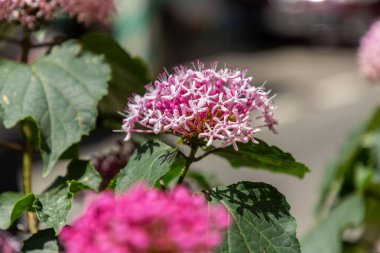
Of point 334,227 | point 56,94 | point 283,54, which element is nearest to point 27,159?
point 56,94

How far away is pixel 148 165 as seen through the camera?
2.91 ft

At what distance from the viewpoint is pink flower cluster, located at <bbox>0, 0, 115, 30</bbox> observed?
1.07m

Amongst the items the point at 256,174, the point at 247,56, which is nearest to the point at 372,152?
the point at 256,174

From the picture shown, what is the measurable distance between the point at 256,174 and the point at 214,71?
3506 mm

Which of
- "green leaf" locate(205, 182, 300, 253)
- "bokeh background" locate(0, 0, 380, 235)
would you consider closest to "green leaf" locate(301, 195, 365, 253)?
"green leaf" locate(205, 182, 300, 253)

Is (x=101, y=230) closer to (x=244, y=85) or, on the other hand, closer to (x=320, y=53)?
(x=244, y=85)

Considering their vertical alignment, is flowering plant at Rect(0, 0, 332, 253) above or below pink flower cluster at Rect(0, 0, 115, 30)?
below

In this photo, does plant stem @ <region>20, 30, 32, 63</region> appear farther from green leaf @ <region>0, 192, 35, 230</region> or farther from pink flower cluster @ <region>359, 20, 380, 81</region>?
pink flower cluster @ <region>359, 20, 380, 81</region>

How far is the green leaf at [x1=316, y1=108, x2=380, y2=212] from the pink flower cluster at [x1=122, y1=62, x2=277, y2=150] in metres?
0.89

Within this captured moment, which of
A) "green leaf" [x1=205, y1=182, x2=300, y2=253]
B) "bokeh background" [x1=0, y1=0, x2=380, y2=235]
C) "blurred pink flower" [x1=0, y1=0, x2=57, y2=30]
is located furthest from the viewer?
"bokeh background" [x1=0, y1=0, x2=380, y2=235]

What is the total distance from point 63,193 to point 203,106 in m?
0.23

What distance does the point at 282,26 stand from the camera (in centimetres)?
1054

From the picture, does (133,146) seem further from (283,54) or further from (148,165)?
(283,54)

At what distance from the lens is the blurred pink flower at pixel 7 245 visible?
0.93 m
